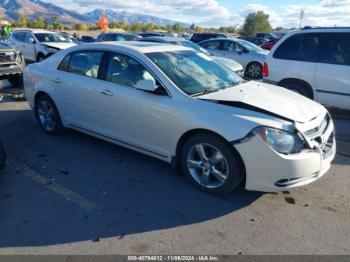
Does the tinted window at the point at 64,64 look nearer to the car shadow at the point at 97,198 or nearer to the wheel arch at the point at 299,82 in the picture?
the car shadow at the point at 97,198

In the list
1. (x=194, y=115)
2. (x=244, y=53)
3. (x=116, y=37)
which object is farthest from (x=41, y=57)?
(x=194, y=115)

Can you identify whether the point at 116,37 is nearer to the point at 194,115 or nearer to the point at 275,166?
the point at 194,115

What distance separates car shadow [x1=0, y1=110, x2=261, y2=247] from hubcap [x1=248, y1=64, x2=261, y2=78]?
943cm

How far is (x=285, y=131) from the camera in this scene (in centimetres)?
374

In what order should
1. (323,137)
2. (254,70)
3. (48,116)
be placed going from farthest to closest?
(254,70) < (48,116) < (323,137)

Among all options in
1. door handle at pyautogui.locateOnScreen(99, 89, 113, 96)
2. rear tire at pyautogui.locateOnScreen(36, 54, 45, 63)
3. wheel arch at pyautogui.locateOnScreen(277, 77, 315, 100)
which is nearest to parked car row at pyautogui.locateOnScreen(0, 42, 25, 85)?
rear tire at pyautogui.locateOnScreen(36, 54, 45, 63)

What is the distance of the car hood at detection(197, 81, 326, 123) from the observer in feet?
13.1

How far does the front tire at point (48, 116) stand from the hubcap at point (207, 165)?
276cm

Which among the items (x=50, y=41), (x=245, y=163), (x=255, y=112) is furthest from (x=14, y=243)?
(x=50, y=41)

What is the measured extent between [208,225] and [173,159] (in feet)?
3.64

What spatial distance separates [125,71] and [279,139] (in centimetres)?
230

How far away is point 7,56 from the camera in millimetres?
9883

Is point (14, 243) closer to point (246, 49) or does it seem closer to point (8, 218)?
point (8, 218)

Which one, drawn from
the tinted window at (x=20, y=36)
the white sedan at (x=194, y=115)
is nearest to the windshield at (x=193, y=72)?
the white sedan at (x=194, y=115)
